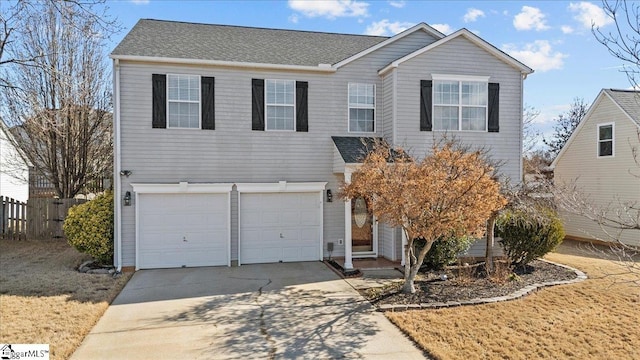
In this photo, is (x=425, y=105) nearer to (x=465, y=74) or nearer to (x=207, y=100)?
(x=465, y=74)

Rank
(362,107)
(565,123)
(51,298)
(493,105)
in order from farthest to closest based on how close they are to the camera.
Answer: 1. (565,123)
2. (362,107)
3. (493,105)
4. (51,298)

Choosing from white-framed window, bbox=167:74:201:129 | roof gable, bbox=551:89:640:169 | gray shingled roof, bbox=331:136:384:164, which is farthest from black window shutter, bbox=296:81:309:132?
roof gable, bbox=551:89:640:169

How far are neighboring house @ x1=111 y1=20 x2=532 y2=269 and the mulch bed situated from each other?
226 centimetres

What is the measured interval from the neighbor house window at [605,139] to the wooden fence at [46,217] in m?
20.9

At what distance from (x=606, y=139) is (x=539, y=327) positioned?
13.5m

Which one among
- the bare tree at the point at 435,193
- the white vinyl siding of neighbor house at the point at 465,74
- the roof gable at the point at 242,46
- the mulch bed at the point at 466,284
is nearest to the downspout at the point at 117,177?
the roof gable at the point at 242,46

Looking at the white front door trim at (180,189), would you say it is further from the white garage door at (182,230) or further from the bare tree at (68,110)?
the bare tree at (68,110)

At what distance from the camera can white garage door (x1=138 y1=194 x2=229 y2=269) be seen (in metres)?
11.5

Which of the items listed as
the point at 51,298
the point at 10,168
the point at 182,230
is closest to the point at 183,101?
the point at 182,230

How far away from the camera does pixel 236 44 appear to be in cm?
1316

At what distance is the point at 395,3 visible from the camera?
1261 cm

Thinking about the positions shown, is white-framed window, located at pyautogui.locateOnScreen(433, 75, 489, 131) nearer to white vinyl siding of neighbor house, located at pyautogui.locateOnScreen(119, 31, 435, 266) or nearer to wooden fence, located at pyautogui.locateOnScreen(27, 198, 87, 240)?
white vinyl siding of neighbor house, located at pyautogui.locateOnScreen(119, 31, 435, 266)

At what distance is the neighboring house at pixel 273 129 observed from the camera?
11.5 metres

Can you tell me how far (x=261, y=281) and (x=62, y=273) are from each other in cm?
509
